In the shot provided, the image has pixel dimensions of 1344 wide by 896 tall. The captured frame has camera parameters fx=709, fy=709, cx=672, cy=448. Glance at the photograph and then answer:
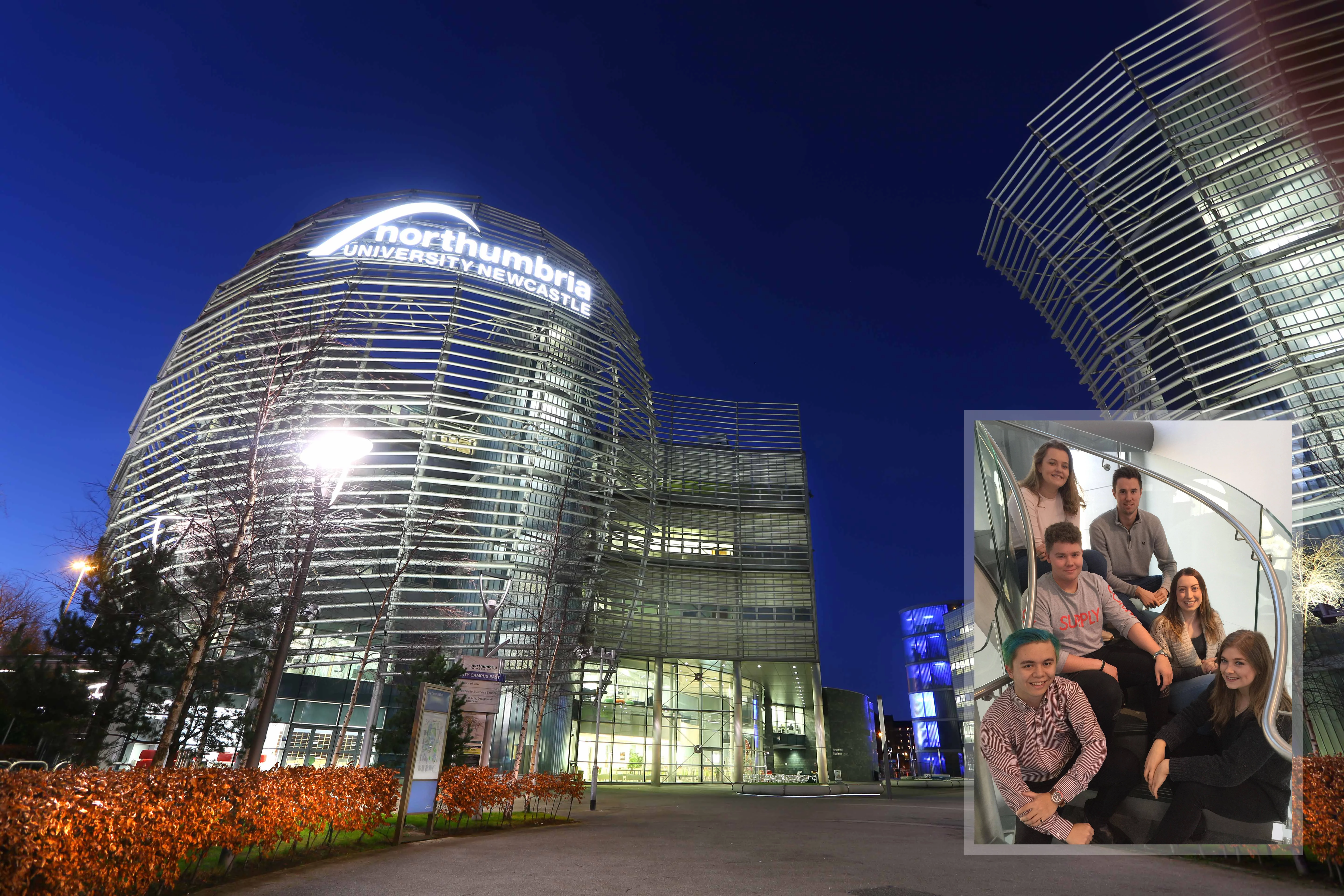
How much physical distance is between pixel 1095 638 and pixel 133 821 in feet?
28.3

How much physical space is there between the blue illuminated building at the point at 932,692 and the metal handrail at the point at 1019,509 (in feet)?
279

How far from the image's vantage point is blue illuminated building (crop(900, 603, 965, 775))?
86625mm

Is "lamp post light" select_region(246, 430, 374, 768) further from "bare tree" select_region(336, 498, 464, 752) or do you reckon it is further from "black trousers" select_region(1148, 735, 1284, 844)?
"black trousers" select_region(1148, 735, 1284, 844)

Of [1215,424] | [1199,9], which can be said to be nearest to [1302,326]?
[1199,9]

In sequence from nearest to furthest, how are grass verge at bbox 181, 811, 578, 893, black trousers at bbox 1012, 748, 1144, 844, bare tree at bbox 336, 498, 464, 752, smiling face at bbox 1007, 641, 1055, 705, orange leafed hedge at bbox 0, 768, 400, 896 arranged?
orange leafed hedge at bbox 0, 768, 400, 896 → black trousers at bbox 1012, 748, 1144, 844 → smiling face at bbox 1007, 641, 1055, 705 → grass verge at bbox 181, 811, 578, 893 → bare tree at bbox 336, 498, 464, 752

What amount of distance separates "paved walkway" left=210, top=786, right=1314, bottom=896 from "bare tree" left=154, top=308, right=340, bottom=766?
140 inches

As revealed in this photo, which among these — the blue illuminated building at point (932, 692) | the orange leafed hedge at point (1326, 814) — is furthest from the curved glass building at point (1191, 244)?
the blue illuminated building at point (932, 692)

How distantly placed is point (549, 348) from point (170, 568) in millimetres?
12215

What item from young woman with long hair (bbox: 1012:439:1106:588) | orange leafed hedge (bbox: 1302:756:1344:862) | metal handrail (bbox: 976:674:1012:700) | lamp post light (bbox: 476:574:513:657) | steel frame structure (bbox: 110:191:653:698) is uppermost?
steel frame structure (bbox: 110:191:653:698)

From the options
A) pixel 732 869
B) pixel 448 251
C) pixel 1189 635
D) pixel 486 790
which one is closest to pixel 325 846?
pixel 486 790

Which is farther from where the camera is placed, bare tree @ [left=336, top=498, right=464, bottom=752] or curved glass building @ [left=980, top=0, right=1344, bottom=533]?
curved glass building @ [left=980, top=0, right=1344, bottom=533]

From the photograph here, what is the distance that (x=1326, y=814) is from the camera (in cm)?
897

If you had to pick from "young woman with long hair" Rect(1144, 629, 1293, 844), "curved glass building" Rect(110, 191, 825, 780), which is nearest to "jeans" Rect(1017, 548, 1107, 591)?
"young woman with long hair" Rect(1144, 629, 1293, 844)

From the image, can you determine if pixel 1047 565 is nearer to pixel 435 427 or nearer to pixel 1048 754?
pixel 1048 754
